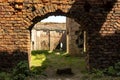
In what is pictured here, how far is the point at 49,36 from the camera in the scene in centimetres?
3625

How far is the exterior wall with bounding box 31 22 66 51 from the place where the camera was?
35.7m

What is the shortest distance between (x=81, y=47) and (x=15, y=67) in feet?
34.0

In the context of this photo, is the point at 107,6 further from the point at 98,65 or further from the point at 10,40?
the point at 10,40

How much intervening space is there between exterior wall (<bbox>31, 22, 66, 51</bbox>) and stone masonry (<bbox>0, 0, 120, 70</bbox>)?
27.0 m

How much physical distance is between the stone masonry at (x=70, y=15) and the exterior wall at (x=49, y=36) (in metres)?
27.0

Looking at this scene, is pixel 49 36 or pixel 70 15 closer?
pixel 70 15

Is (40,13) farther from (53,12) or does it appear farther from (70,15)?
(70,15)

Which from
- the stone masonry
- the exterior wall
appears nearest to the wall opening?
the exterior wall

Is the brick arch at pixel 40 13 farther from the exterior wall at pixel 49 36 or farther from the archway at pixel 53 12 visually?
the exterior wall at pixel 49 36

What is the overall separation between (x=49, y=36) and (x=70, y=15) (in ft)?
90.8

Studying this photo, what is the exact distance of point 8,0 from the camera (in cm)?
857

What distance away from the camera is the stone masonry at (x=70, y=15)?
27.8 ft

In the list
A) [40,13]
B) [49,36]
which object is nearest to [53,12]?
[40,13]

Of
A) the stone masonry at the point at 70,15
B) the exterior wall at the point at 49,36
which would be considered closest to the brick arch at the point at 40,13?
the stone masonry at the point at 70,15
